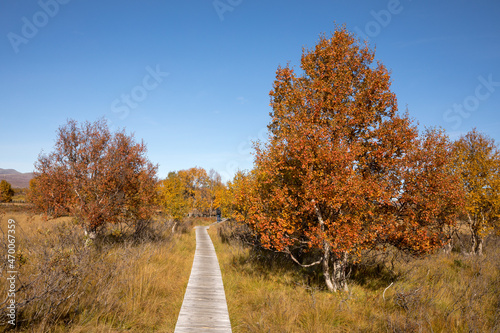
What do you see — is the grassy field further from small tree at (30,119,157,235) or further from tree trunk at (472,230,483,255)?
tree trunk at (472,230,483,255)

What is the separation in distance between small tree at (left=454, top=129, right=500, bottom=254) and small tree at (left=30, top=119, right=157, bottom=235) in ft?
66.8

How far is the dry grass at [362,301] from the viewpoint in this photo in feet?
21.1

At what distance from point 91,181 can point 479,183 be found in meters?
23.4

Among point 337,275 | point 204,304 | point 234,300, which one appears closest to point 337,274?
point 337,275

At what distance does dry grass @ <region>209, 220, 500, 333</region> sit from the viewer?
6434mm

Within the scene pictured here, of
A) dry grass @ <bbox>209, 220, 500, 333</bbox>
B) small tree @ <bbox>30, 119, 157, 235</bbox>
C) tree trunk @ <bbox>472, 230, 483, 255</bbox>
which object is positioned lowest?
dry grass @ <bbox>209, 220, 500, 333</bbox>

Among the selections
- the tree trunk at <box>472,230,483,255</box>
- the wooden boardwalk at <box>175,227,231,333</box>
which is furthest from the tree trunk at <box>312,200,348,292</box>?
the tree trunk at <box>472,230,483,255</box>

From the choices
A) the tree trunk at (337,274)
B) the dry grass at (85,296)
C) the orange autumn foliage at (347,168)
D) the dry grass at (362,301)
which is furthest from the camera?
the tree trunk at (337,274)

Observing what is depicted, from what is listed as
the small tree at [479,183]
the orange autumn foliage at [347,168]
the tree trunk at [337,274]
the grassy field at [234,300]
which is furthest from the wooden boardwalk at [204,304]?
the small tree at [479,183]

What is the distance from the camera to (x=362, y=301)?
335 inches

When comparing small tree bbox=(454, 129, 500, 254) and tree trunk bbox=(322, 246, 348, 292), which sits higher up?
small tree bbox=(454, 129, 500, 254)

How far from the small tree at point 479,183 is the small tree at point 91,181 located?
20.4 meters

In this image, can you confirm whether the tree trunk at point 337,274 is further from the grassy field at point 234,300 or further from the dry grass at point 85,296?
the dry grass at point 85,296

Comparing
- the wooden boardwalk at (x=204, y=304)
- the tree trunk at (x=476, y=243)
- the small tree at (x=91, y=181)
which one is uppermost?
the small tree at (x=91, y=181)
